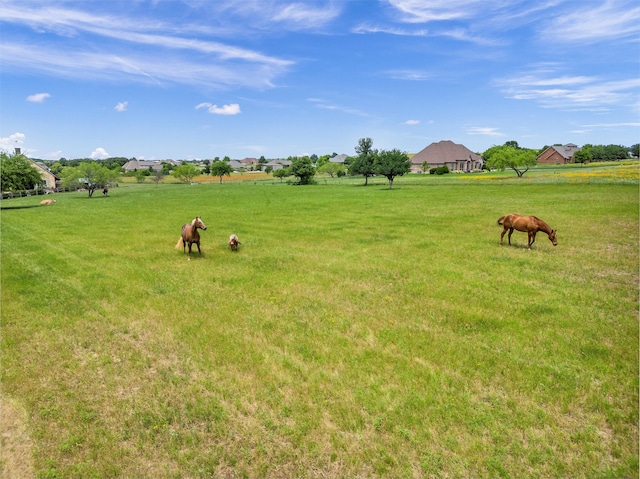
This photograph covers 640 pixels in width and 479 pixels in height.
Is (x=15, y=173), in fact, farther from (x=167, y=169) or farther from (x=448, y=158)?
(x=448, y=158)

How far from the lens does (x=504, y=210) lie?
30812mm

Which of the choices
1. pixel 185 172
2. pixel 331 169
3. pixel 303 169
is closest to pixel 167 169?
pixel 185 172

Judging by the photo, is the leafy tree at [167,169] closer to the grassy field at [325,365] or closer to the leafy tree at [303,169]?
the leafy tree at [303,169]

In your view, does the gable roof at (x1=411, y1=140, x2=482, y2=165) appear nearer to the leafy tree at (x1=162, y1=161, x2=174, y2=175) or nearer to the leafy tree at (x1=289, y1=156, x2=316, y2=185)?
the leafy tree at (x1=289, y1=156, x2=316, y2=185)

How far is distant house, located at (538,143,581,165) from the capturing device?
137m

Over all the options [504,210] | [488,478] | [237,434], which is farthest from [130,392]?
[504,210]

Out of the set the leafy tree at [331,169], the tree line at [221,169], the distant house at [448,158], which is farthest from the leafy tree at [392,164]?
the distant house at [448,158]

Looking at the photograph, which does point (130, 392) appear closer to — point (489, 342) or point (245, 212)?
point (489, 342)

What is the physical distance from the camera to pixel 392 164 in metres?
62.7

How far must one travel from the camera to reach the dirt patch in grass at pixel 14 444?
16.6ft

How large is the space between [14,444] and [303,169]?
84471 millimetres

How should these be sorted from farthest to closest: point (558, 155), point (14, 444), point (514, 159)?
point (558, 155) < point (514, 159) < point (14, 444)

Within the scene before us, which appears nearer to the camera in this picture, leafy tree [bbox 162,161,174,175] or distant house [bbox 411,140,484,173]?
distant house [bbox 411,140,484,173]

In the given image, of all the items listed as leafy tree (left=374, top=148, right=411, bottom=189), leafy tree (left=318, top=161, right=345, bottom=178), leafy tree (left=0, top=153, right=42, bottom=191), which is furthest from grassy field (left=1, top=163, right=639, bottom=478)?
leafy tree (left=318, top=161, right=345, bottom=178)
